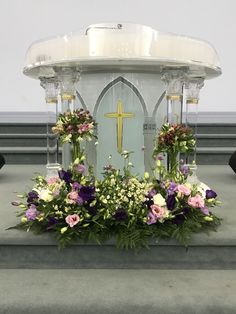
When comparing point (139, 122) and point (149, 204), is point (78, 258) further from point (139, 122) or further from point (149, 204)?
point (139, 122)

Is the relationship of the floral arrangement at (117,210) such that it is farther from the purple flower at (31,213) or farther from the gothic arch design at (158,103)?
the gothic arch design at (158,103)

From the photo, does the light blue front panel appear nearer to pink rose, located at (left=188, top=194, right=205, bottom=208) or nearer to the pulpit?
the pulpit

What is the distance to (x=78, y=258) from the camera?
186cm

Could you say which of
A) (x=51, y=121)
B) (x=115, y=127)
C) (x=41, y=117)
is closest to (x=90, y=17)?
(x=41, y=117)

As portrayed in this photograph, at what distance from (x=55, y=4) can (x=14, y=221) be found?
5.22 meters

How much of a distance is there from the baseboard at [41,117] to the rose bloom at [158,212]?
4115mm

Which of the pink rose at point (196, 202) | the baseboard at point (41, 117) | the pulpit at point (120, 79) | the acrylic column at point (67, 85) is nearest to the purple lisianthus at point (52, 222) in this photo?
the pink rose at point (196, 202)

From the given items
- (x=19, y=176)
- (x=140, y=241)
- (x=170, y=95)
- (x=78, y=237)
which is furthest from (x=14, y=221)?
(x=19, y=176)

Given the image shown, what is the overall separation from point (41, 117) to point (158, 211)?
15.3 feet

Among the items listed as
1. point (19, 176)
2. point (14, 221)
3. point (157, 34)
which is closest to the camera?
point (14, 221)

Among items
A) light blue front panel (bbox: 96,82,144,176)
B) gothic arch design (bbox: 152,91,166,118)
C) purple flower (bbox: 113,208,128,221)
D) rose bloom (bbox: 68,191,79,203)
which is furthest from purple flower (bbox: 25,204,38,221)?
gothic arch design (bbox: 152,91,166,118)

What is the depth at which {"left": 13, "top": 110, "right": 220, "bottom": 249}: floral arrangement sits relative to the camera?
1846 millimetres

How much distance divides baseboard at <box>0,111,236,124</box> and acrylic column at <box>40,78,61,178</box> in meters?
3.09

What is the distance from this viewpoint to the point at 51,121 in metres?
2.84
